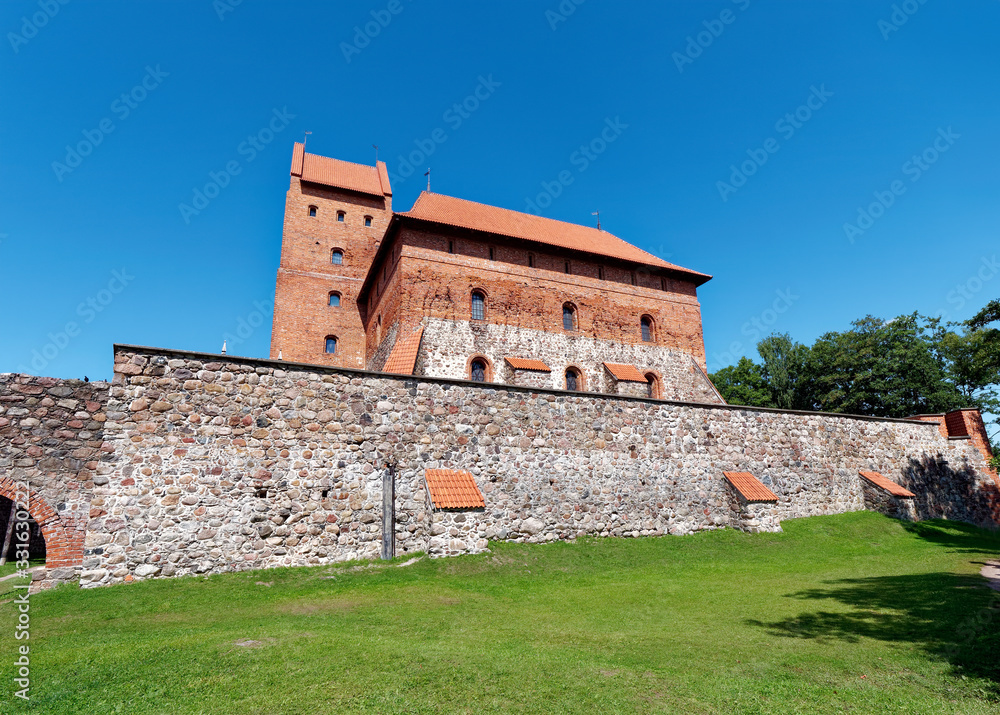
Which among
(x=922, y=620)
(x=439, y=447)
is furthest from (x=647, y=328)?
(x=922, y=620)

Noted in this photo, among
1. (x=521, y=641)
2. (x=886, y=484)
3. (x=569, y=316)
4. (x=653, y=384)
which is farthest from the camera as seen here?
(x=653, y=384)

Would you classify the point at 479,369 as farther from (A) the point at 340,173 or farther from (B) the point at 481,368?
(A) the point at 340,173

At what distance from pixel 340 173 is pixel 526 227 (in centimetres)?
1528

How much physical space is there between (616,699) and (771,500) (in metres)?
11.7

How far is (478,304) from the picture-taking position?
72.5ft

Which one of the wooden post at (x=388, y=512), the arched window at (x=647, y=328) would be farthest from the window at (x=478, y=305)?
the wooden post at (x=388, y=512)

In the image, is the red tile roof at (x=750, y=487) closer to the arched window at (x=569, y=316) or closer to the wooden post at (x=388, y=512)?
the wooden post at (x=388, y=512)

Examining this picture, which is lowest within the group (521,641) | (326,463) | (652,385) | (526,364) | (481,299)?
(521,641)

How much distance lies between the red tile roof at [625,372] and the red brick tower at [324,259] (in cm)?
1378

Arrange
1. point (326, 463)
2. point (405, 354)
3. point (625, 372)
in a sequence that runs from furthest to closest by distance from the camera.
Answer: point (625, 372) → point (405, 354) → point (326, 463)

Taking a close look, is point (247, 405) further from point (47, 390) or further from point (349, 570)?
point (349, 570)

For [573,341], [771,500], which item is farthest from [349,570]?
[573,341]

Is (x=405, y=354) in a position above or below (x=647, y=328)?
below

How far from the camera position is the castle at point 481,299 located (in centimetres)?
2098
